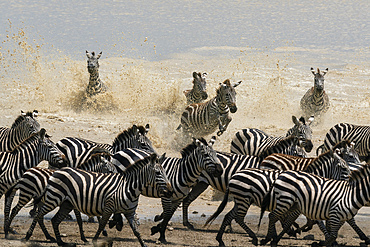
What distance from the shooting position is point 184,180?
9.20 meters

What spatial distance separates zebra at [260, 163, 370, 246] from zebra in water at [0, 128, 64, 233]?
3.47 m

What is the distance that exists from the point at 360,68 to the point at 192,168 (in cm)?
1761

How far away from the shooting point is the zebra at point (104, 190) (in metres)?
8.09

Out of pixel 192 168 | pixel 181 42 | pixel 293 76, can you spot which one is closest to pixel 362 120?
pixel 293 76

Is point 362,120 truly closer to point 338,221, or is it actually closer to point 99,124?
point 99,124

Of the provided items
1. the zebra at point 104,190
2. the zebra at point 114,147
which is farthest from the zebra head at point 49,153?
the zebra at point 104,190

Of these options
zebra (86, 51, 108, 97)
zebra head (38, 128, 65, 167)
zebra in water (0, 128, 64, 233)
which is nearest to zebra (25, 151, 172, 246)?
zebra in water (0, 128, 64, 233)

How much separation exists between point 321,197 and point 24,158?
14.9 ft

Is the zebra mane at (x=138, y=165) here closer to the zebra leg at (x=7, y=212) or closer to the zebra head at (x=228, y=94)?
the zebra leg at (x=7, y=212)

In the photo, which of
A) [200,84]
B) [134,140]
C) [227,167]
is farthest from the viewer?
[200,84]

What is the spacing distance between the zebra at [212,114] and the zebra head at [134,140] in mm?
3769

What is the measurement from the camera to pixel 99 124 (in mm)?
16359

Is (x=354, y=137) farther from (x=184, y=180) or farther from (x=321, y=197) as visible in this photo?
(x=184, y=180)

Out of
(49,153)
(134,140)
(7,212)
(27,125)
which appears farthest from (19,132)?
(7,212)
